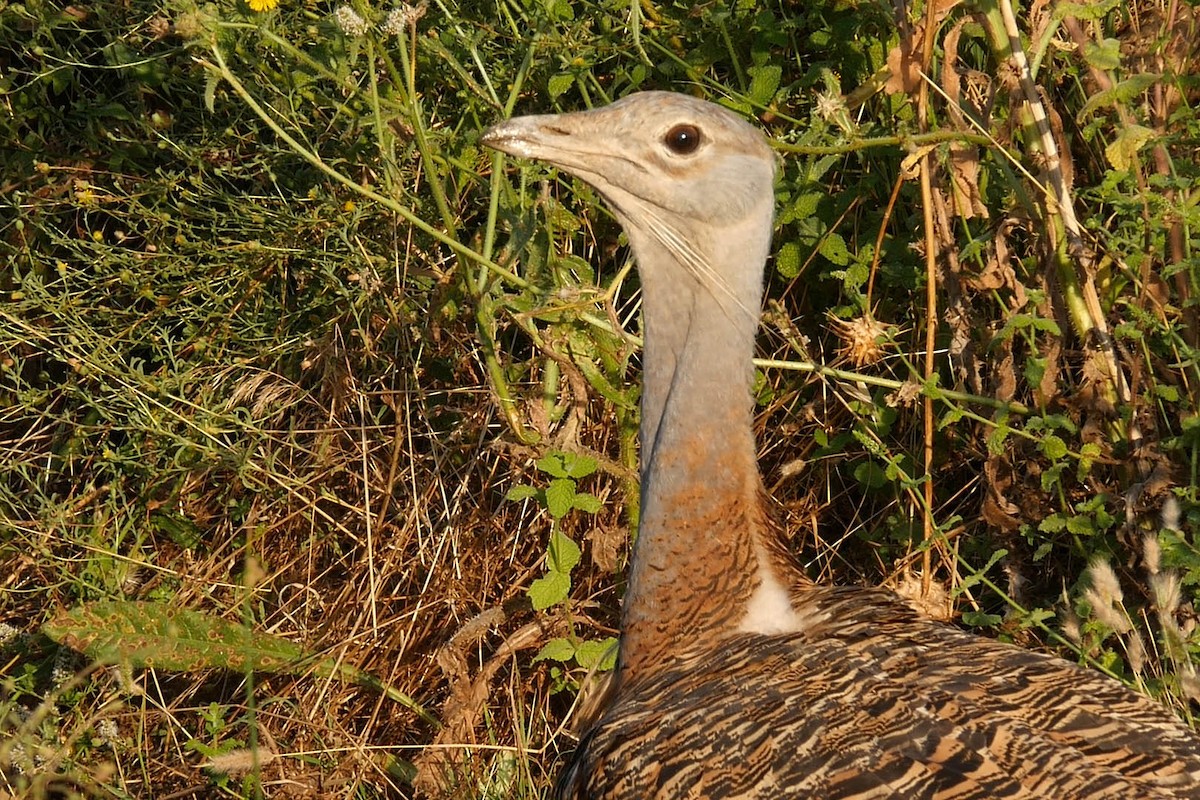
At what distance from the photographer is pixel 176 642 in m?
3.78

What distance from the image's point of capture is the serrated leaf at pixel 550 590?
11.4 feet

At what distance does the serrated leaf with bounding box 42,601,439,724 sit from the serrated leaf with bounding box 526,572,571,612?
56cm

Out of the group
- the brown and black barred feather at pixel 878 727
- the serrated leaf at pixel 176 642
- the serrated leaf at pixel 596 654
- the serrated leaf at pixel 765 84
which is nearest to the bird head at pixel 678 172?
the brown and black barred feather at pixel 878 727

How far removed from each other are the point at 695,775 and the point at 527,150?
1.18 metres

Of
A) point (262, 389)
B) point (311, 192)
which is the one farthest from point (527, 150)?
point (262, 389)

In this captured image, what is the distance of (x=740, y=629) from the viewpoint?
2.74 meters

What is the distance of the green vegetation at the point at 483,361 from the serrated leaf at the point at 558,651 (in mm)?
10

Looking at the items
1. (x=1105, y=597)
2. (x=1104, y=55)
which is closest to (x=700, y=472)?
(x=1105, y=597)

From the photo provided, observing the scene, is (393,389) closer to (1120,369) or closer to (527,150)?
(527,150)

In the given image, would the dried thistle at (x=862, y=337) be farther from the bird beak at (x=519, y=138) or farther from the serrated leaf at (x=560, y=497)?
the bird beak at (x=519, y=138)

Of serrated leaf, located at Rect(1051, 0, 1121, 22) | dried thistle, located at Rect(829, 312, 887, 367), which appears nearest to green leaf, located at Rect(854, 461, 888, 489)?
dried thistle, located at Rect(829, 312, 887, 367)

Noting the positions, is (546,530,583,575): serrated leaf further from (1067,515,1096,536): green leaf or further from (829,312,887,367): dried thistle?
(1067,515,1096,536): green leaf

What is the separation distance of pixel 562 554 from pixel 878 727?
136cm

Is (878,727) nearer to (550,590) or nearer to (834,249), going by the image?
(550,590)
